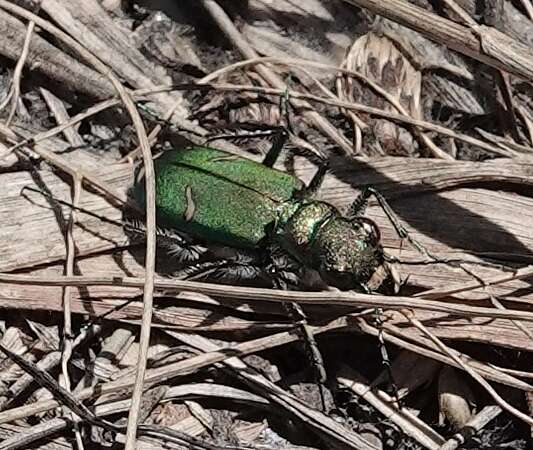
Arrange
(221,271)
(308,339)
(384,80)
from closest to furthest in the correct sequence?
(308,339) < (221,271) < (384,80)

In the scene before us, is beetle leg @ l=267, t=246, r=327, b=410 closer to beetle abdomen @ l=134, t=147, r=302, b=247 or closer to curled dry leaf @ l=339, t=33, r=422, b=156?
beetle abdomen @ l=134, t=147, r=302, b=247

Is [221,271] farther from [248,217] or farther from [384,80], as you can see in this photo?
[384,80]

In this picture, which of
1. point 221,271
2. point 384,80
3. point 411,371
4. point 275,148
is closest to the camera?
point 411,371

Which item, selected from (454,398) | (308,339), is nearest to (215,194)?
(308,339)

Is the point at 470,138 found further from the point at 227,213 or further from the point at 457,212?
the point at 227,213

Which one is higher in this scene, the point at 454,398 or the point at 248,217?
the point at 248,217

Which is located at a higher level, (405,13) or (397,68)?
(405,13)

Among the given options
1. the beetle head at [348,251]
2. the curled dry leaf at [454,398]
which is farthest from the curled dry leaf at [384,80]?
the curled dry leaf at [454,398]

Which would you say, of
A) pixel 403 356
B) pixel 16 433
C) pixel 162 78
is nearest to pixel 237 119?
pixel 162 78
